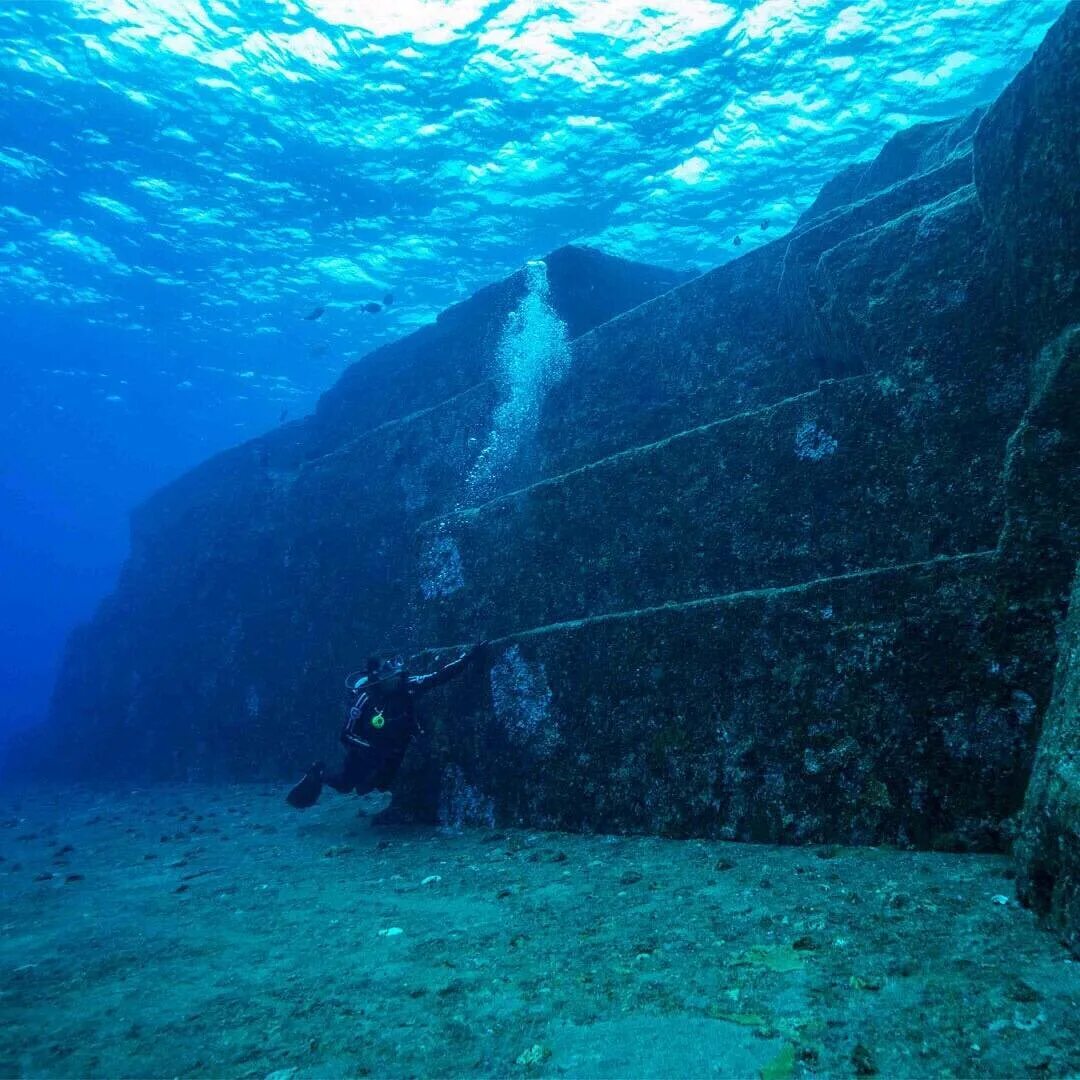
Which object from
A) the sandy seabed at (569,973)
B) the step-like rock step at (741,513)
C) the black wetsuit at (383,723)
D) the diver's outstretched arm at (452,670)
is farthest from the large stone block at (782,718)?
the step-like rock step at (741,513)

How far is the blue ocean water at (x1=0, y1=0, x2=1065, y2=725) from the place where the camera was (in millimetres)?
14156

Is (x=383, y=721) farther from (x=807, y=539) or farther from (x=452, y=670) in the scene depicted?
(x=807, y=539)

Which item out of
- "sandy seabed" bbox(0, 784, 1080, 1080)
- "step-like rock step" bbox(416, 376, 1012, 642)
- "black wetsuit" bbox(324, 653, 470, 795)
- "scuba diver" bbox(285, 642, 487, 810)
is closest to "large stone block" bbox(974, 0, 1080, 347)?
"step-like rock step" bbox(416, 376, 1012, 642)

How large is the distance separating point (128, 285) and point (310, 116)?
1278 centimetres

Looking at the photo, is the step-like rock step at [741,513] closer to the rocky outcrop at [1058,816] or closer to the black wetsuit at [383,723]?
the black wetsuit at [383,723]

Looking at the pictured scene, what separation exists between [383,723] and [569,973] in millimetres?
4237

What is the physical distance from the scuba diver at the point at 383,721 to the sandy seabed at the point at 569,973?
1.67m

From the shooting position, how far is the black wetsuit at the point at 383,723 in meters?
6.39

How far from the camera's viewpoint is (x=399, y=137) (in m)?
17.7

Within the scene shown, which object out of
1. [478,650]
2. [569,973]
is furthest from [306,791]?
[569,973]

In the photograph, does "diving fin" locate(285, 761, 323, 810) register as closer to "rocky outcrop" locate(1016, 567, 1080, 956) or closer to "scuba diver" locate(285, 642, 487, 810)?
"scuba diver" locate(285, 642, 487, 810)

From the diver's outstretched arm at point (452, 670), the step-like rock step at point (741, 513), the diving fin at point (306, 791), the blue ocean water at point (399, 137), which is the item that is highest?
the blue ocean water at point (399, 137)

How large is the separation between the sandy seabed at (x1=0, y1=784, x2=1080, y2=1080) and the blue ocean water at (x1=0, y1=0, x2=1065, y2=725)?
16.8 meters

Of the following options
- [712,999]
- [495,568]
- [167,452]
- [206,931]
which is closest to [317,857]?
[206,931]
